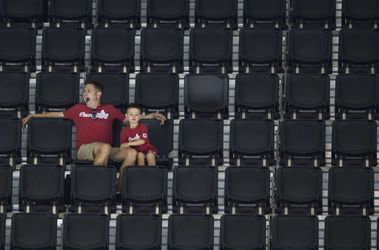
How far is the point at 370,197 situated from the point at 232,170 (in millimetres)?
1343

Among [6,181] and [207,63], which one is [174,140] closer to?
[207,63]

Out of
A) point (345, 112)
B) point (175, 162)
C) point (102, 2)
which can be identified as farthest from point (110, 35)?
point (345, 112)

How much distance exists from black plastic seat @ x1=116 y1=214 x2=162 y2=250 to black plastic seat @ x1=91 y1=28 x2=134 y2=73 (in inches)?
95.9

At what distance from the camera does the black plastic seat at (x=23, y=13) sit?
14.5 meters

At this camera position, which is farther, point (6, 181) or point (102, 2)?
point (102, 2)

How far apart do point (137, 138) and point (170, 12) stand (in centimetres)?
240

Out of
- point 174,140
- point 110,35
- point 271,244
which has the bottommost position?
point 271,244

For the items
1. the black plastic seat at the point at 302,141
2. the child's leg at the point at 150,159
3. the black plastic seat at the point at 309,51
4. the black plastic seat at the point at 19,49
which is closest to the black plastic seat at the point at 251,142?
the black plastic seat at the point at 302,141

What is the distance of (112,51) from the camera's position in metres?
14.1

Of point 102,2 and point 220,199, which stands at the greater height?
point 102,2

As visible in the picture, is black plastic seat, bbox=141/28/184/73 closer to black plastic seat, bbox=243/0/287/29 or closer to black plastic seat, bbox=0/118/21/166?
black plastic seat, bbox=243/0/287/29

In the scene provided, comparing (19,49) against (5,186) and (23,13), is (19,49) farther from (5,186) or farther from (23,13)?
(5,186)

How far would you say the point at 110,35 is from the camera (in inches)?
558

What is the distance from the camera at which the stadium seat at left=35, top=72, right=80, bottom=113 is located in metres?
13.5
